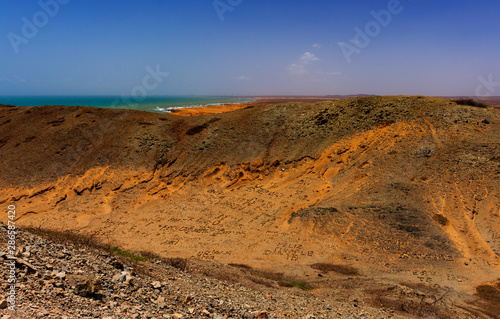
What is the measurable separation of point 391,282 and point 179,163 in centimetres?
1482

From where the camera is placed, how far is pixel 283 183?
1717 centimetres

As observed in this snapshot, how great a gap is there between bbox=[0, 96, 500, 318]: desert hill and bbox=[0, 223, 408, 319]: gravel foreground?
10.9 feet

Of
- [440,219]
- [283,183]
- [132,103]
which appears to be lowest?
[440,219]

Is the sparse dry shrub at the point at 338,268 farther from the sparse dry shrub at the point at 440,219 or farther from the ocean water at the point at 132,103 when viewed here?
the ocean water at the point at 132,103

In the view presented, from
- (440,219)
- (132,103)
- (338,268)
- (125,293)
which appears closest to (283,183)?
(338,268)

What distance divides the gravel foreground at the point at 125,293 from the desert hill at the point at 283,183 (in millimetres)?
3320

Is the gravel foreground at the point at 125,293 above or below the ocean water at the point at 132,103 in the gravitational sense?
below

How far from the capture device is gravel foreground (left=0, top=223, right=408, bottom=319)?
4293 millimetres

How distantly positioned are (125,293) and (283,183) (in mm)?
12701

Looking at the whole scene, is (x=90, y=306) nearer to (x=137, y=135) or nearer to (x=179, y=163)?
(x=179, y=163)

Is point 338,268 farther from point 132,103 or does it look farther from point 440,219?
point 132,103

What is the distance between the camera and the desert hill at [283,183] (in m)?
11.4

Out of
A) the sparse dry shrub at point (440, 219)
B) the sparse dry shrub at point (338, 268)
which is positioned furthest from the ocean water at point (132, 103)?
the sparse dry shrub at point (440, 219)

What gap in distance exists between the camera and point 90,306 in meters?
4.42
